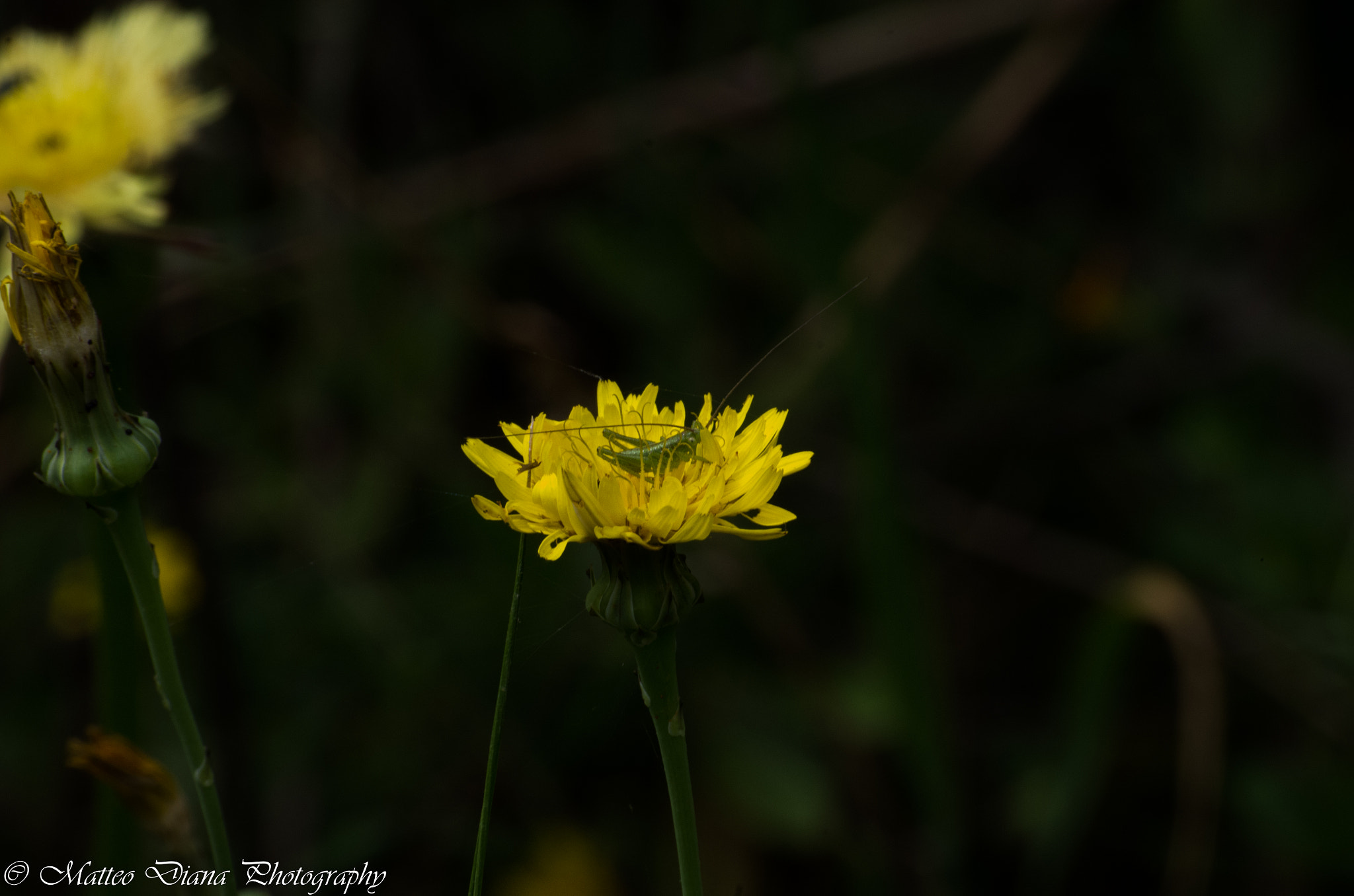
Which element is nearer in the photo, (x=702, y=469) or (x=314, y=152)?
(x=702, y=469)

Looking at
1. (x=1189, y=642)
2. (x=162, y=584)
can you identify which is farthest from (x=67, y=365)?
(x=1189, y=642)

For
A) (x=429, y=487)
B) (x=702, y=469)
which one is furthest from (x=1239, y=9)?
(x=702, y=469)

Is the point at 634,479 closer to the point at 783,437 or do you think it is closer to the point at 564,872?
the point at 783,437

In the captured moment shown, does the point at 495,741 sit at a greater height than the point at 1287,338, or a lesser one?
lesser

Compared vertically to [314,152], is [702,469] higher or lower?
lower

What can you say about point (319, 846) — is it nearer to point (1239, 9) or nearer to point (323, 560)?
point (323, 560)

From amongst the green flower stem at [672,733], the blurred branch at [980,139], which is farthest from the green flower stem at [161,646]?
the blurred branch at [980,139]

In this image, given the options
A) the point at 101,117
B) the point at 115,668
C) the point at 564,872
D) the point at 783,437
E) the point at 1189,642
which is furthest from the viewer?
the point at 783,437

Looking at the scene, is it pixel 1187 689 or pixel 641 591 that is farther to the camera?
pixel 1187 689
